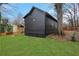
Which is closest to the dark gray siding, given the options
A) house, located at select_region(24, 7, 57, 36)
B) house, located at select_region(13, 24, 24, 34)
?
house, located at select_region(24, 7, 57, 36)

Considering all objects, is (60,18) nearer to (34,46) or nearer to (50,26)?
(50,26)

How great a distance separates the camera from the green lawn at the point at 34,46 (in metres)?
2.80

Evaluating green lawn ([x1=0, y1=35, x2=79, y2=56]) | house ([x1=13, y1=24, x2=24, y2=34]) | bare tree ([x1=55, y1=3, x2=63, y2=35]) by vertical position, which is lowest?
green lawn ([x1=0, y1=35, x2=79, y2=56])

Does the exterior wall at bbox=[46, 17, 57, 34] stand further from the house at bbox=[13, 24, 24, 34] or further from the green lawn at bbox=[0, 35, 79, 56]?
the house at bbox=[13, 24, 24, 34]

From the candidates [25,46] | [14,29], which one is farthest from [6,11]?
[25,46]

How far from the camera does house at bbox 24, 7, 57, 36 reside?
283 centimetres

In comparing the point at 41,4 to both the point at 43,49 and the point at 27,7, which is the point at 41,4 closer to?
the point at 27,7

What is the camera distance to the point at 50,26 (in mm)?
2855

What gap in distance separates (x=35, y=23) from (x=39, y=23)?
1.6 inches

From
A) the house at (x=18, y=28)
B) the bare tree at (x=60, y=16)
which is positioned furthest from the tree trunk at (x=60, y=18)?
the house at (x=18, y=28)

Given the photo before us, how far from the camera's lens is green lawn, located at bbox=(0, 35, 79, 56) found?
280 cm

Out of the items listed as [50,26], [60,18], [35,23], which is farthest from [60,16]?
[35,23]

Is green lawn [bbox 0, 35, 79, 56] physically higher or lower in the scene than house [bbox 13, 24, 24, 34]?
lower

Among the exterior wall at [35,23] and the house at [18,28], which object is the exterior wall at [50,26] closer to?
the exterior wall at [35,23]
